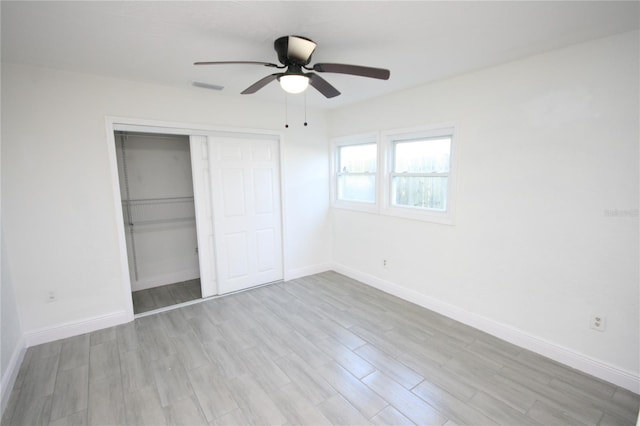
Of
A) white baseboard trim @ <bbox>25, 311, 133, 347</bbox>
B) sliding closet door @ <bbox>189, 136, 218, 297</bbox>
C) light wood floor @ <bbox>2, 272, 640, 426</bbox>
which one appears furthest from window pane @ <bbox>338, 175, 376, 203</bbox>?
white baseboard trim @ <bbox>25, 311, 133, 347</bbox>

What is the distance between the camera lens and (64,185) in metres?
2.82

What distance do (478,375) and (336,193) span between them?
3.06m

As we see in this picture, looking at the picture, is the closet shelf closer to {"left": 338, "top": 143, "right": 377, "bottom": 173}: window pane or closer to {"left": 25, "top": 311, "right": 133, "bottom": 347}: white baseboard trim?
{"left": 25, "top": 311, "right": 133, "bottom": 347}: white baseboard trim

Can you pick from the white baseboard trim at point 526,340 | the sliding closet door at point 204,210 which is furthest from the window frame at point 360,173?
the sliding closet door at point 204,210

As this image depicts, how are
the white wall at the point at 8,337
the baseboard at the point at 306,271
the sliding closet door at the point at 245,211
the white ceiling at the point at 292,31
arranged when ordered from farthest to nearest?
the baseboard at the point at 306,271 → the sliding closet door at the point at 245,211 → the white wall at the point at 8,337 → the white ceiling at the point at 292,31

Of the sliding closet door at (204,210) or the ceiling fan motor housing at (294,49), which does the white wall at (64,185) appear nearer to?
the sliding closet door at (204,210)

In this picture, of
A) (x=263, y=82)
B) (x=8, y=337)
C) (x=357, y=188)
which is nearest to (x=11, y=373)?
(x=8, y=337)

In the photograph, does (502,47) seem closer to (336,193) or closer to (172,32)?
(172,32)

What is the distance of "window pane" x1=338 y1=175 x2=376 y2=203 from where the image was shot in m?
4.17

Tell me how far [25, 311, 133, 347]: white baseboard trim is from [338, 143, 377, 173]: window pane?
3434mm

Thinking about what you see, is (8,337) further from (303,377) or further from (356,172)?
(356,172)

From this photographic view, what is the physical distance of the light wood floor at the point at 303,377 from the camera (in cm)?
197

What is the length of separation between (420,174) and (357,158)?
3.85 ft

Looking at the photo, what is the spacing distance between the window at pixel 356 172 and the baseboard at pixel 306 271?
106 centimetres
